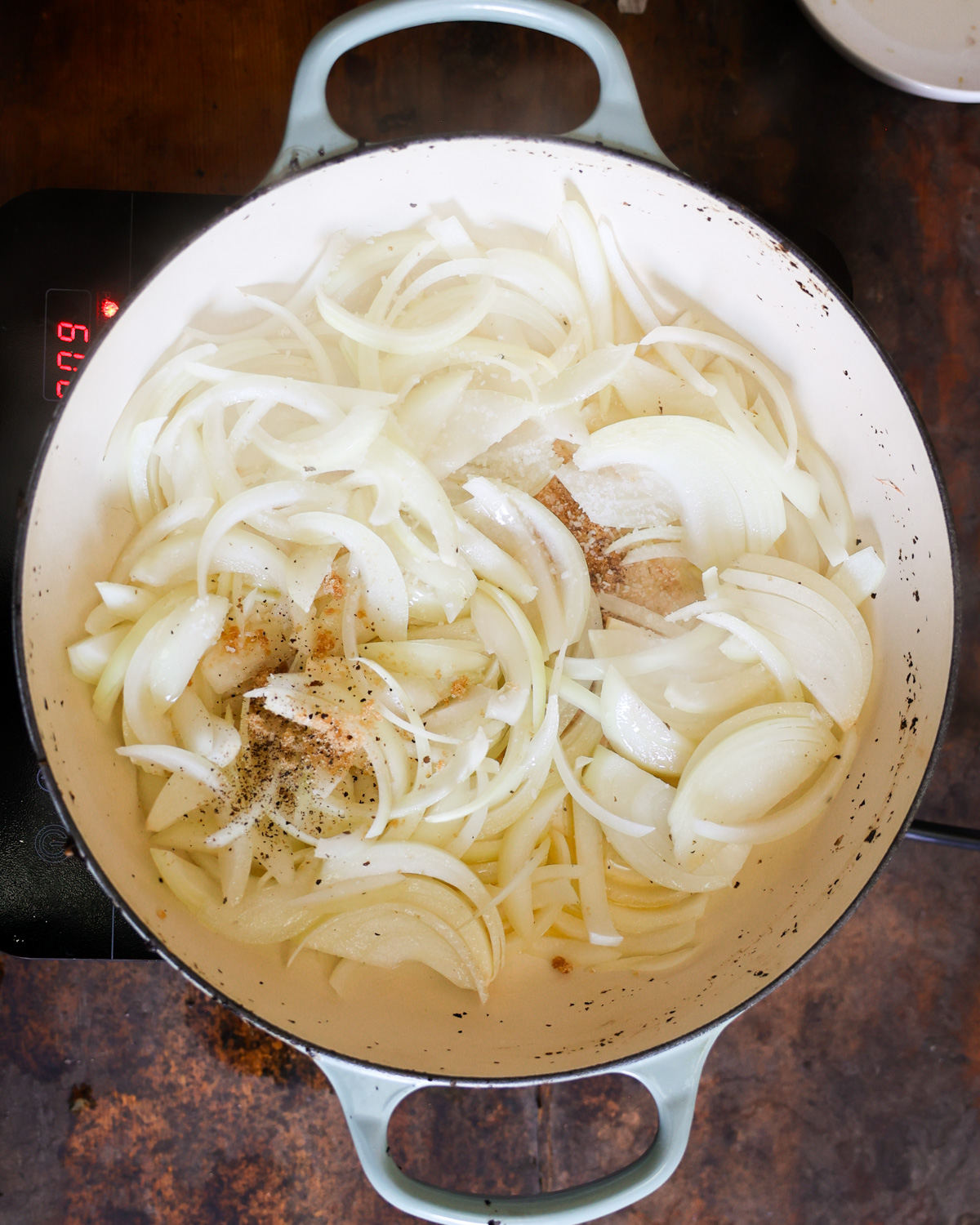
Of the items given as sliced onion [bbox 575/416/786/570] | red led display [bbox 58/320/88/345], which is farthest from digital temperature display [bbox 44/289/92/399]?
sliced onion [bbox 575/416/786/570]

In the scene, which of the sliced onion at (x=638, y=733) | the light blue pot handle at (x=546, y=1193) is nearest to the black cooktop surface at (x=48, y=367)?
the light blue pot handle at (x=546, y=1193)

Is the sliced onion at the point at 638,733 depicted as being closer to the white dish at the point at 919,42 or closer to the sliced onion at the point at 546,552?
the sliced onion at the point at 546,552

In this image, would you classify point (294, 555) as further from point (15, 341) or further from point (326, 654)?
point (15, 341)

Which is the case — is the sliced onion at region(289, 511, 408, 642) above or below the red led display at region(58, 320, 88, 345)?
below

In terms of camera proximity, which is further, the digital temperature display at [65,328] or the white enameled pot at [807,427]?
the digital temperature display at [65,328]

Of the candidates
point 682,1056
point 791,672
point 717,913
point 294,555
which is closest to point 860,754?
point 791,672

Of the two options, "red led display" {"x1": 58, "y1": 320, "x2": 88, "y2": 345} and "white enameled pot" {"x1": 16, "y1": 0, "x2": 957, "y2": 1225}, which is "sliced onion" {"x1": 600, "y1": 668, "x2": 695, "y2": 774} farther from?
"red led display" {"x1": 58, "y1": 320, "x2": 88, "y2": 345}

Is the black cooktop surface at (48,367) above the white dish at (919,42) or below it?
below
